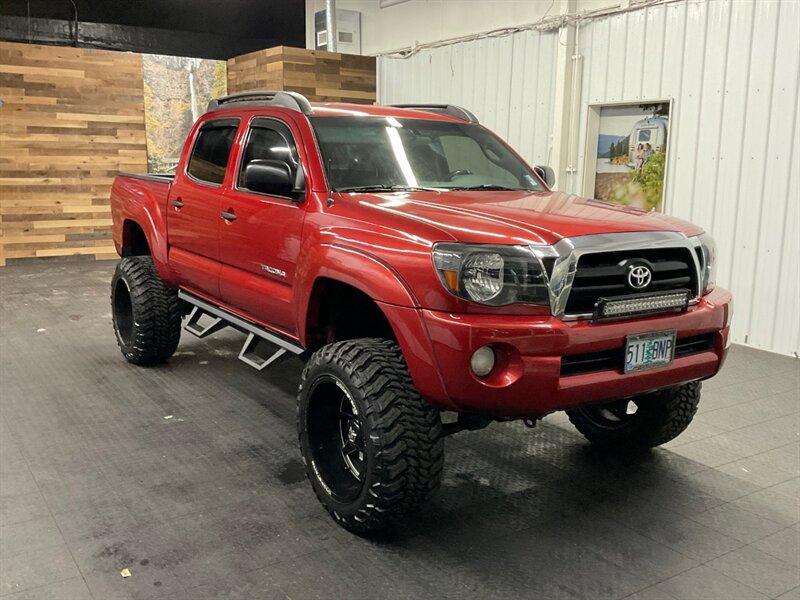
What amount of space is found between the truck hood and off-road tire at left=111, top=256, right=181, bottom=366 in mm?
2315

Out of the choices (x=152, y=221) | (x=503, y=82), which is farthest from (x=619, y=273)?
(x=503, y=82)

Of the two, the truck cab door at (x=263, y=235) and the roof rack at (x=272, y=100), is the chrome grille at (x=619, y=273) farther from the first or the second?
the roof rack at (x=272, y=100)

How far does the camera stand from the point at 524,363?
2.50 meters

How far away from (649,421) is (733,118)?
3622 millimetres

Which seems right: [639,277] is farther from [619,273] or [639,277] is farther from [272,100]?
[272,100]

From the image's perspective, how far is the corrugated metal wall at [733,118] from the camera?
229 inches

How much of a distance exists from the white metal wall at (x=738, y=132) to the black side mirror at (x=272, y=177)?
14.1 ft

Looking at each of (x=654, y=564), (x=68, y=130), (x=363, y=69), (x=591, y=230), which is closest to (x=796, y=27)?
(x=591, y=230)

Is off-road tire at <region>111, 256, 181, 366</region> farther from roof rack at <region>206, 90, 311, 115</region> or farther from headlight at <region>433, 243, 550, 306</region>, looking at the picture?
headlight at <region>433, 243, 550, 306</region>

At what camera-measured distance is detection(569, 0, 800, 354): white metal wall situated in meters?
A: 5.81

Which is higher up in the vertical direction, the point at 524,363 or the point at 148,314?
the point at 524,363

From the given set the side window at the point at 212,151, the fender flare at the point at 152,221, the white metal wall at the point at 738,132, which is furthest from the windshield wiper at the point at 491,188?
the white metal wall at the point at 738,132

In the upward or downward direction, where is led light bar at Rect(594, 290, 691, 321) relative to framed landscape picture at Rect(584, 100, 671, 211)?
downward

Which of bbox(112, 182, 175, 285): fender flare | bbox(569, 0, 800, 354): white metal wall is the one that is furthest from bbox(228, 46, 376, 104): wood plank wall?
bbox(112, 182, 175, 285): fender flare
